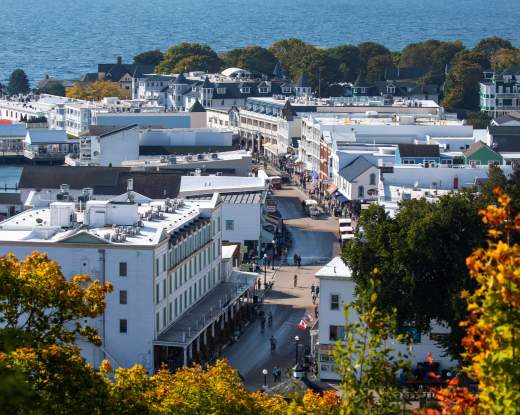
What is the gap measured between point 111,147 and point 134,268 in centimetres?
3273

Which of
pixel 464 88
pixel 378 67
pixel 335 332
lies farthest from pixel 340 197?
pixel 378 67

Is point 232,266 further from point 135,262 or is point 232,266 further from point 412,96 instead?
point 412,96

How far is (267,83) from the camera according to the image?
99812 mm

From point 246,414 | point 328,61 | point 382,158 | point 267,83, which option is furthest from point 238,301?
point 328,61

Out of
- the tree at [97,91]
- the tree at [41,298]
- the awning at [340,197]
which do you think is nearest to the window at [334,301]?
the tree at [41,298]

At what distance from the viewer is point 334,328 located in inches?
1574

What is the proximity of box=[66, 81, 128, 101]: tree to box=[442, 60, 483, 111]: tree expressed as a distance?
70.4 feet

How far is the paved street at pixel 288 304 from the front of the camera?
40.5 metres

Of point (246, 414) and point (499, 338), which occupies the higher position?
point (499, 338)

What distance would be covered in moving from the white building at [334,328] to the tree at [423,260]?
0.62 m

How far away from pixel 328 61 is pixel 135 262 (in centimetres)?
7565

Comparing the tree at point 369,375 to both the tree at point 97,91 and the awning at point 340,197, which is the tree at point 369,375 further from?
the tree at point 97,91

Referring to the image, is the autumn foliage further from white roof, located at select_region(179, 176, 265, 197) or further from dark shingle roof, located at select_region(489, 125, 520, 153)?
dark shingle roof, located at select_region(489, 125, 520, 153)

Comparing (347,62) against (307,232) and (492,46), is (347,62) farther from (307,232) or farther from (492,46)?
(307,232)
